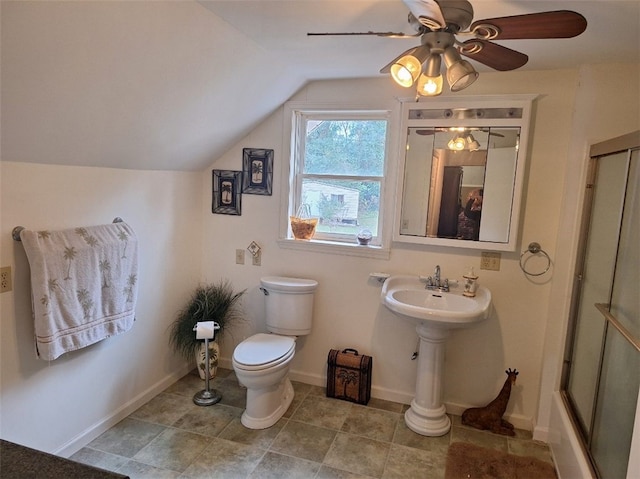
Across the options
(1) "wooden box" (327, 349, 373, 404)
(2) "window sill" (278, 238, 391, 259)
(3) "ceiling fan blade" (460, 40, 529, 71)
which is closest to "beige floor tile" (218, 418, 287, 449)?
(1) "wooden box" (327, 349, 373, 404)

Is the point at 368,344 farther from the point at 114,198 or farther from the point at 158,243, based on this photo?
the point at 114,198

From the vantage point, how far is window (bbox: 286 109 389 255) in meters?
2.95

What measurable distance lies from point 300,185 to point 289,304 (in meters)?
0.88

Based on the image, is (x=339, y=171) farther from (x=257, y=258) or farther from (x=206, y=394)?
(x=206, y=394)

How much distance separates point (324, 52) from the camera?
227 centimetres

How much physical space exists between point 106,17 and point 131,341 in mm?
1877

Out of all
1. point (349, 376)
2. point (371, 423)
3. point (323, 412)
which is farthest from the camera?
point (349, 376)

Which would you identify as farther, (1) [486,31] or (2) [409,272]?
(2) [409,272]

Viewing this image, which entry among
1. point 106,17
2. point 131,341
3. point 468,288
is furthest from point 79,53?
point 468,288

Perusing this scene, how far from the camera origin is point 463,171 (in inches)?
103

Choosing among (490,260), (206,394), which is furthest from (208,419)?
(490,260)

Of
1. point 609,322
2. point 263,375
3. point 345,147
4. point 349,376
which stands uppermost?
point 345,147

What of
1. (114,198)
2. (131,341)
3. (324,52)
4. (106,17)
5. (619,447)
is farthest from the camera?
(131,341)

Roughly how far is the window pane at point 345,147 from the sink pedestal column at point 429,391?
119cm
